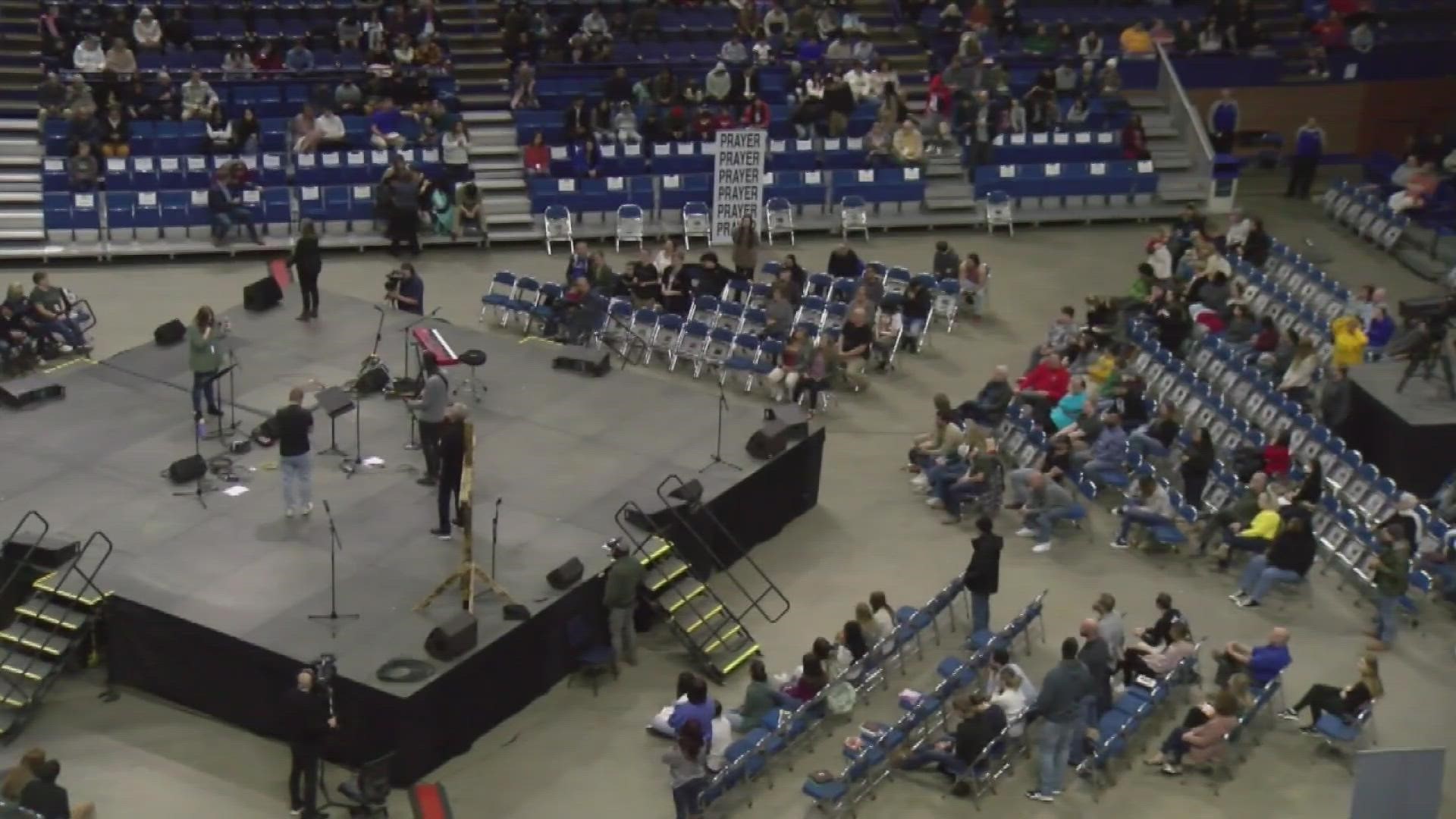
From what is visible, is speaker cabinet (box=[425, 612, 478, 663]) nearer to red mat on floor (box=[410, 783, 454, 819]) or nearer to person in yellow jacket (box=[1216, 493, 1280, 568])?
red mat on floor (box=[410, 783, 454, 819])

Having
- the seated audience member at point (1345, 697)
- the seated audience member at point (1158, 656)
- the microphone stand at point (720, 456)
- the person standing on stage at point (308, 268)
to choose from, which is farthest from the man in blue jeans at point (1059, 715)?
the person standing on stage at point (308, 268)

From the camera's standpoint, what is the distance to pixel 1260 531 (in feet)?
65.2

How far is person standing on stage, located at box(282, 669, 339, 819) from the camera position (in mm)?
15469

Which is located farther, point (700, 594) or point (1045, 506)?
point (1045, 506)

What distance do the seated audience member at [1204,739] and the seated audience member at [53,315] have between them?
531 inches

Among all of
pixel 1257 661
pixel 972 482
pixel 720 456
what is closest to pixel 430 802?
pixel 720 456

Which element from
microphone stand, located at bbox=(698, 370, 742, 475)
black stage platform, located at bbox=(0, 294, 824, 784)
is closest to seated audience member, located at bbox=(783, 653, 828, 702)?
black stage platform, located at bbox=(0, 294, 824, 784)

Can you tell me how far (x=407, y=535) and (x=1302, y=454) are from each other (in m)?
9.82

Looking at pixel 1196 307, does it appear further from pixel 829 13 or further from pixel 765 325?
pixel 829 13

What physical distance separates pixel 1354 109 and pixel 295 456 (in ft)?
74.6

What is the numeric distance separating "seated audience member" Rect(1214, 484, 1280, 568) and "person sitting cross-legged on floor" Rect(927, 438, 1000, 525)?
240cm

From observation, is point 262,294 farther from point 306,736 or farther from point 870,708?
point 870,708

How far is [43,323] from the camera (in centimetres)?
2319

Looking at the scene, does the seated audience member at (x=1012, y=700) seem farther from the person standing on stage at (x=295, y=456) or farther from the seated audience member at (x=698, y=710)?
the person standing on stage at (x=295, y=456)
